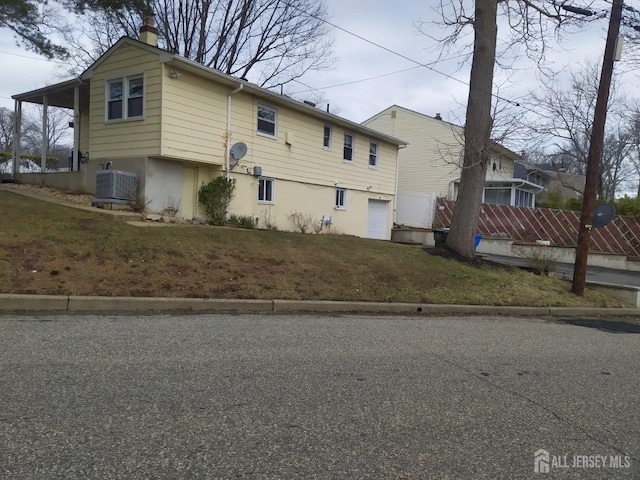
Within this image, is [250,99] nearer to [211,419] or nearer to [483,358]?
[483,358]

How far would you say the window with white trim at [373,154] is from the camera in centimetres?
2297

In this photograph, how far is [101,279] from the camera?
7.78 m

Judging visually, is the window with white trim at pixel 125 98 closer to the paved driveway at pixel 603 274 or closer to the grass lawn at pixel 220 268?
the grass lawn at pixel 220 268

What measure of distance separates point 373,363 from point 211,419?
2.24 m

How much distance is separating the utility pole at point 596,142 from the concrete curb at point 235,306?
1.35 meters

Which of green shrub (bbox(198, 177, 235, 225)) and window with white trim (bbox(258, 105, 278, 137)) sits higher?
window with white trim (bbox(258, 105, 278, 137))

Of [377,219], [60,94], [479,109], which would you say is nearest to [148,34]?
[60,94]

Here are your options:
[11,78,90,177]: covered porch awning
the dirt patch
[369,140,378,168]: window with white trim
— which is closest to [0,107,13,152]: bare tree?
[11,78,90,177]: covered porch awning

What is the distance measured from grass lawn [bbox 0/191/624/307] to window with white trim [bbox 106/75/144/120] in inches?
146

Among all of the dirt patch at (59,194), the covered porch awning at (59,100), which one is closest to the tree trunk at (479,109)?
the dirt patch at (59,194)

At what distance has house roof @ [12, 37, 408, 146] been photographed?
539 inches

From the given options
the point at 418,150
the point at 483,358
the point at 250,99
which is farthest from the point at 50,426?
the point at 418,150

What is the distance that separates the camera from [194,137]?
14.5 meters

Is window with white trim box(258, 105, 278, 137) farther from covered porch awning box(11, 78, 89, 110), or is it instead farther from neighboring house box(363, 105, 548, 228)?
neighboring house box(363, 105, 548, 228)
